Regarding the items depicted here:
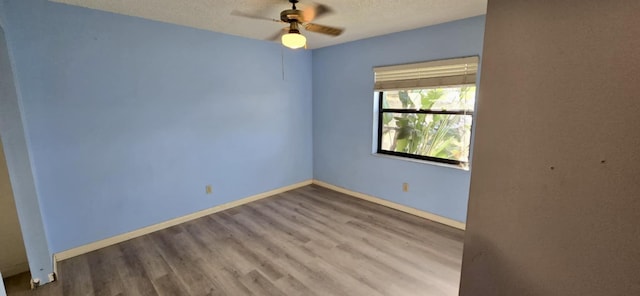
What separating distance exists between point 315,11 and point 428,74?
57.5 inches

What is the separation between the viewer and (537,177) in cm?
67

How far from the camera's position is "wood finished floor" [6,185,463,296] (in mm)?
2146

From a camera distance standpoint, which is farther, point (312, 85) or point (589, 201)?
point (312, 85)

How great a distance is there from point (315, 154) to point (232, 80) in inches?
72.3

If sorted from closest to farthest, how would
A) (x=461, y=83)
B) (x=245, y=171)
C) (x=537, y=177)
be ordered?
(x=537, y=177), (x=461, y=83), (x=245, y=171)

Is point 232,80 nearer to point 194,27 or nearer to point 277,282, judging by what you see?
point 194,27

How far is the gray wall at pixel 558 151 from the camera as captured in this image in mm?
528

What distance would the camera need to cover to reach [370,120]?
3.75m

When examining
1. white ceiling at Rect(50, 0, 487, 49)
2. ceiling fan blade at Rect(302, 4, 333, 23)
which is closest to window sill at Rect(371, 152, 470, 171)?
white ceiling at Rect(50, 0, 487, 49)

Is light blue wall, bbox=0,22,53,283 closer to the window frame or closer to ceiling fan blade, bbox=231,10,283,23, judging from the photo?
ceiling fan blade, bbox=231,10,283,23

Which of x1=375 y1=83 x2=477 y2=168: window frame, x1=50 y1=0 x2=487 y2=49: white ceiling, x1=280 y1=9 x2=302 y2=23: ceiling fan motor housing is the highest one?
x1=50 y1=0 x2=487 y2=49: white ceiling

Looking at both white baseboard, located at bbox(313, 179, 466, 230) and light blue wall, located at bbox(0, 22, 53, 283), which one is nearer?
light blue wall, located at bbox(0, 22, 53, 283)

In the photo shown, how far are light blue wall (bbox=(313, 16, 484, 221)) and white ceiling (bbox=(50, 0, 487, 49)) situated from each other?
24cm

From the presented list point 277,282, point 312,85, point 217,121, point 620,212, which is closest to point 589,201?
point 620,212
